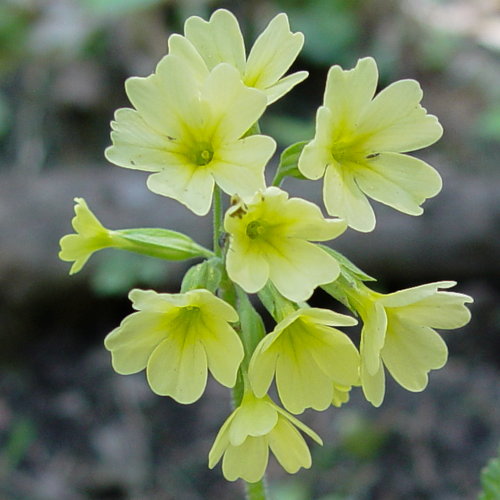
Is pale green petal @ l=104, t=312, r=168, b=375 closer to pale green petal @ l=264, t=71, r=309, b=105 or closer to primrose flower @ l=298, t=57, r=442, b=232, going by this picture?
primrose flower @ l=298, t=57, r=442, b=232

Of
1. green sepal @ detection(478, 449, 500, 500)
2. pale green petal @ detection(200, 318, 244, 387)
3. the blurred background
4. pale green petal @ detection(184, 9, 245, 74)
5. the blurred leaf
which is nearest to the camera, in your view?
pale green petal @ detection(200, 318, 244, 387)

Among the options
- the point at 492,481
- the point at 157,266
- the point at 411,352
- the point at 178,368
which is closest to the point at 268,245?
the point at 178,368

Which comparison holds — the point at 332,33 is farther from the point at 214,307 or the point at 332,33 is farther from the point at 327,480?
the point at 214,307

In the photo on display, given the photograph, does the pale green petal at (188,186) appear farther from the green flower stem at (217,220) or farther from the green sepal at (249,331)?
the green sepal at (249,331)

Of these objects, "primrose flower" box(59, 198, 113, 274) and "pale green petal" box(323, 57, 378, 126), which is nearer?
"pale green petal" box(323, 57, 378, 126)

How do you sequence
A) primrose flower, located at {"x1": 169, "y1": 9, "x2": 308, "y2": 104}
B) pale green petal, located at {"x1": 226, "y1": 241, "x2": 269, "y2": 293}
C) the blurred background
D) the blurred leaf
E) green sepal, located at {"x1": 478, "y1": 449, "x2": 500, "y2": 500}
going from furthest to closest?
the blurred leaf, the blurred background, green sepal, located at {"x1": 478, "y1": 449, "x2": 500, "y2": 500}, primrose flower, located at {"x1": 169, "y1": 9, "x2": 308, "y2": 104}, pale green petal, located at {"x1": 226, "y1": 241, "x2": 269, "y2": 293}

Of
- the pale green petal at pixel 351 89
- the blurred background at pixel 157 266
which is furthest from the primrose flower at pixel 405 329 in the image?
the blurred background at pixel 157 266

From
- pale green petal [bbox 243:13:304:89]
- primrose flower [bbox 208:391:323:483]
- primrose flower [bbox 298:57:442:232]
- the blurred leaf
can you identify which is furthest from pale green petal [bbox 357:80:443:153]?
the blurred leaf
